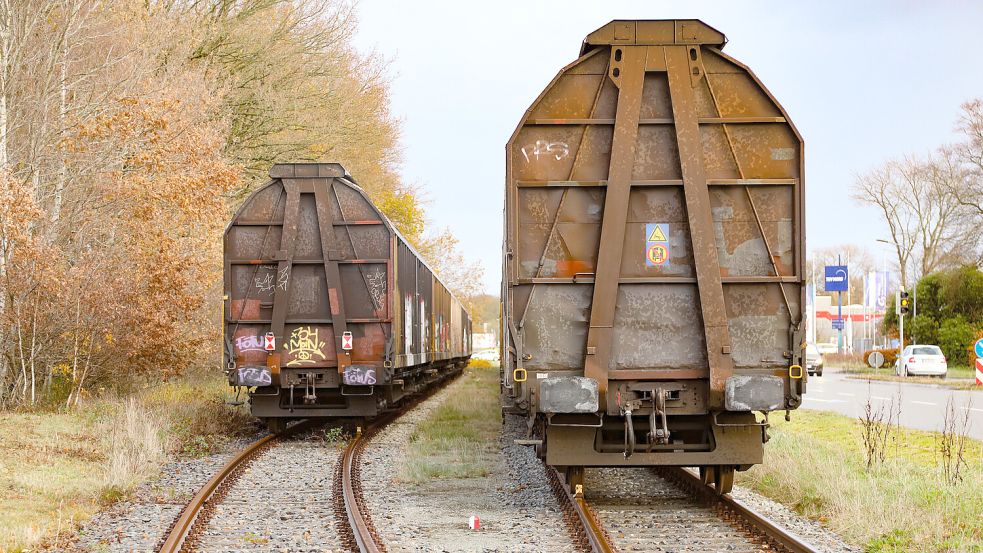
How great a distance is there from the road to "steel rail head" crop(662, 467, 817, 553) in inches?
234

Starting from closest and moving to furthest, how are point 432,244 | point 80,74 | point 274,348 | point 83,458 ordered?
point 83,458
point 274,348
point 80,74
point 432,244

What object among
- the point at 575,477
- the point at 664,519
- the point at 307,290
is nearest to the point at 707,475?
the point at 664,519

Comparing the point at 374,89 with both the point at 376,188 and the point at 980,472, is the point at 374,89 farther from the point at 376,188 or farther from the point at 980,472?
the point at 980,472

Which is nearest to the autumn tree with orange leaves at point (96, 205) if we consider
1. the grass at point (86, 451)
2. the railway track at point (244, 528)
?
the grass at point (86, 451)

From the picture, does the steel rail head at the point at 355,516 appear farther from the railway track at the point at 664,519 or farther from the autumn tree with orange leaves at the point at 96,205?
the autumn tree with orange leaves at the point at 96,205

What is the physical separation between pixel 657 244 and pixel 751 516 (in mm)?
2394

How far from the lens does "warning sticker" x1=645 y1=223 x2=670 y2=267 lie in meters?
8.74

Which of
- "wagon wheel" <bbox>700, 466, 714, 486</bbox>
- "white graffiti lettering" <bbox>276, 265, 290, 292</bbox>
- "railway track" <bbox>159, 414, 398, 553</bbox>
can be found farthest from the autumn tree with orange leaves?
"wagon wheel" <bbox>700, 466, 714, 486</bbox>

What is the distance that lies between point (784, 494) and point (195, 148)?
1190 centimetres

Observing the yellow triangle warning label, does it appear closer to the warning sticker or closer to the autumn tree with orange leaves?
the warning sticker

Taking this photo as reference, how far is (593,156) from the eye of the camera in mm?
8742

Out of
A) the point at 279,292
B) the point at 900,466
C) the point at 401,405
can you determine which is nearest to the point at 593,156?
the point at 900,466

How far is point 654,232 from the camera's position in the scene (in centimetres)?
875

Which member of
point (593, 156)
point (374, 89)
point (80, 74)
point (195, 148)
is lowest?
point (593, 156)
